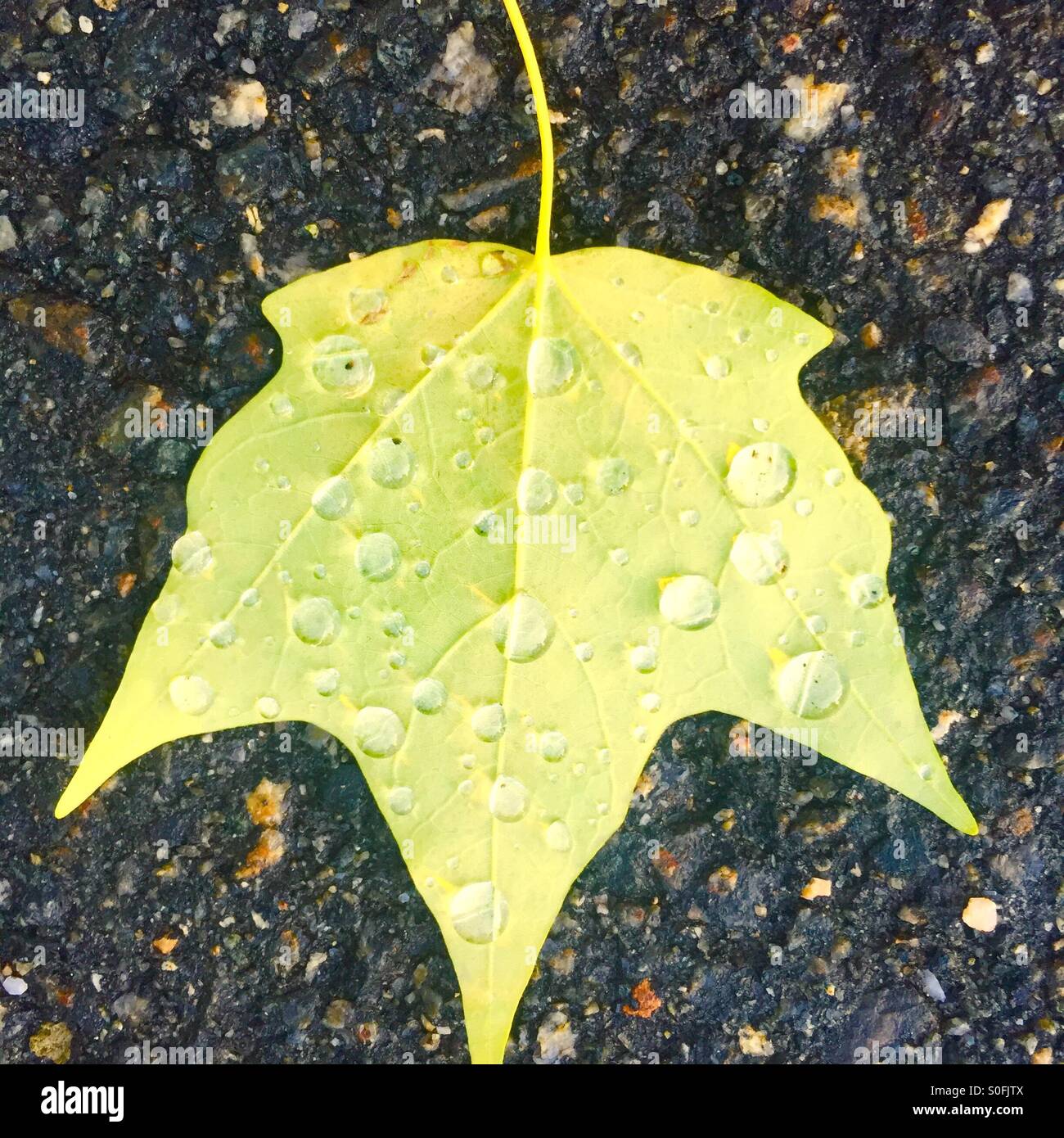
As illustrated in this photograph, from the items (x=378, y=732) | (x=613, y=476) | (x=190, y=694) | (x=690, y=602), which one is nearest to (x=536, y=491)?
(x=613, y=476)

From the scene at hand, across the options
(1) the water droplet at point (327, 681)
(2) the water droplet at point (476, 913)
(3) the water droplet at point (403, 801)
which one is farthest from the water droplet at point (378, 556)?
(2) the water droplet at point (476, 913)

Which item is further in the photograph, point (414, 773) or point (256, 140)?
point (256, 140)

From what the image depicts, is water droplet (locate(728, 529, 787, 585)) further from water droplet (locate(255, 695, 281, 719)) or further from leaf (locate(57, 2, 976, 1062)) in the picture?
water droplet (locate(255, 695, 281, 719))

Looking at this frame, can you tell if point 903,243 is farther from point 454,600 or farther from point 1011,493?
point 454,600

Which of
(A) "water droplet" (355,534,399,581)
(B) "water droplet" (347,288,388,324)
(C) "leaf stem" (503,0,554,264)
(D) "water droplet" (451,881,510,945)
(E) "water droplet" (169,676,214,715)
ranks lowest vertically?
(D) "water droplet" (451,881,510,945)

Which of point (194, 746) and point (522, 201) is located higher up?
point (522, 201)

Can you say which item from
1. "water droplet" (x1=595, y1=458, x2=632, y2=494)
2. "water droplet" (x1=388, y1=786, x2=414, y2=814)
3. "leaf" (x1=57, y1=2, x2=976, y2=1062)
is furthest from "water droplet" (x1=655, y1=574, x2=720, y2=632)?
"water droplet" (x1=388, y1=786, x2=414, y2=814)

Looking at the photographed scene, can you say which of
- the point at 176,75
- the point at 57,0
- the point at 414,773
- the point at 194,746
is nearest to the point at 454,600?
the point at 414,773

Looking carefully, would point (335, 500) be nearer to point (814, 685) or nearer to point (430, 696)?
point (430, 696)

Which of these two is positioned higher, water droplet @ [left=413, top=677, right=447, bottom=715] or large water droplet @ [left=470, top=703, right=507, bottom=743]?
water droplet @ [left=413, top=677, right=447, bottom=715]
